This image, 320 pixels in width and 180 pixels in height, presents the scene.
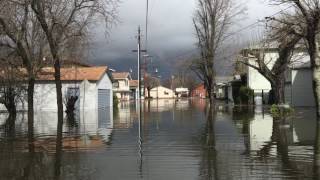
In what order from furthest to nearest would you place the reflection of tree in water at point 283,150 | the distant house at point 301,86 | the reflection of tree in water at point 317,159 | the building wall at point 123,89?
1. the building wall at point 123,89
2. the distant house at point 301,86
3. the reflection of tree in water at point 283,150
4. the reflection of tree in water at point 317,159

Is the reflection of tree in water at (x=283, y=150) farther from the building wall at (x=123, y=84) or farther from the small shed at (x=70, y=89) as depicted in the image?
the building wall at (x=123, y=84)

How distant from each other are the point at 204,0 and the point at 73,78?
20.4 m

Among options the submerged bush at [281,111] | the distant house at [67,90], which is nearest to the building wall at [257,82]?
the distant house at [67,90]

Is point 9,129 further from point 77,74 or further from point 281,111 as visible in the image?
point 77,74

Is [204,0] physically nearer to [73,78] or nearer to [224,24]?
[224,24]

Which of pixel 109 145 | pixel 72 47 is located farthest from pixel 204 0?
pixel 109 145

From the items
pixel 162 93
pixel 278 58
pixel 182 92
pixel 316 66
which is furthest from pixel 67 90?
pixel 182 92

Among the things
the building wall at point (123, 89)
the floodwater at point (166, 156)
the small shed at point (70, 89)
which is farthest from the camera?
the building wall at point (123, 89)

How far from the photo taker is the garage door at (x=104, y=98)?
2133 inches

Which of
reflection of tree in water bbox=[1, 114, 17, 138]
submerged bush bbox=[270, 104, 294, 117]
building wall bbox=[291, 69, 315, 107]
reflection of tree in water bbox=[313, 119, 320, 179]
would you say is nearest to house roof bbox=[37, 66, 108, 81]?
building wall bbox=[291, 69, 315, 107]

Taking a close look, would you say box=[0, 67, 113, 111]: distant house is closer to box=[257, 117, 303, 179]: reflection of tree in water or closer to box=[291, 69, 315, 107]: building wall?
box=[291, 69, 315, 107]: building wall

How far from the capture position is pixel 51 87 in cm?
4922

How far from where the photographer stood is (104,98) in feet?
187

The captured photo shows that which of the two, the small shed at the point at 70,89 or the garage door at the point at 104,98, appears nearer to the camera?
the small shed at the point at 70,89
